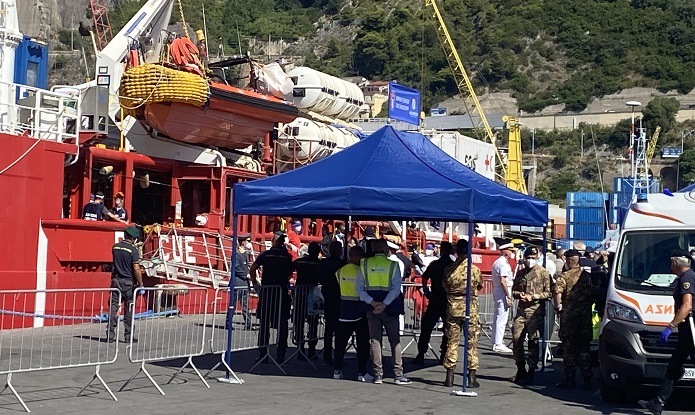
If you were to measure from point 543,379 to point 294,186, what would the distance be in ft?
14.3

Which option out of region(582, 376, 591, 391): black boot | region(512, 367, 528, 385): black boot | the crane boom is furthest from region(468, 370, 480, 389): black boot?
the crane boom

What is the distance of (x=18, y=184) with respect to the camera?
19.0 m

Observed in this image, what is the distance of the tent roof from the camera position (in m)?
12.6

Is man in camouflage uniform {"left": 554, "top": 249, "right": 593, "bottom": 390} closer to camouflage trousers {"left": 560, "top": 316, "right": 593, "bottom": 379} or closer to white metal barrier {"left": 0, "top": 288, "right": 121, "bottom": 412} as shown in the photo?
camouflage trousers {"left": 560, "top": 316, "right": 593, "bottom": 379}

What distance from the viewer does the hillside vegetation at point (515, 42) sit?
5802 inches

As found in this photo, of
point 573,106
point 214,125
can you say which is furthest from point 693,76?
point 214,125

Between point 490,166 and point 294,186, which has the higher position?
point 490,166

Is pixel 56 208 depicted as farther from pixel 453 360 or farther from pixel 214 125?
pixel 453 360

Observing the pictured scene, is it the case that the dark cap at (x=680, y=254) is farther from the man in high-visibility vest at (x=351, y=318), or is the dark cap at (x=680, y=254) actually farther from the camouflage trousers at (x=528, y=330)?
the man in high-visibility vest at (x=351, y=318)

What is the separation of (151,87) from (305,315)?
922 centimetres

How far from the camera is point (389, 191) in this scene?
12.8m

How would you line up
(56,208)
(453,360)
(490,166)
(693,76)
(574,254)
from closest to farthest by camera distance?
1. (453,360)
2. (574,254)
3. (56,208)
4. (490,166)
5. (693,76)

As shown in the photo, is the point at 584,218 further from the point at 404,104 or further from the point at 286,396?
the point at 286,396

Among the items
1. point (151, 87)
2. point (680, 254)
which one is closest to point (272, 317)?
point (680, 254)
